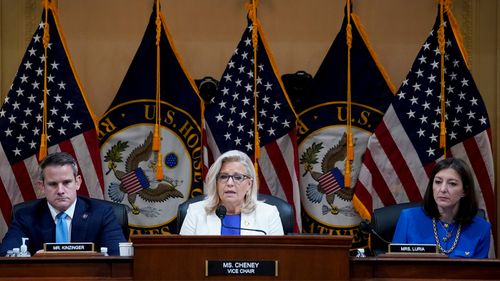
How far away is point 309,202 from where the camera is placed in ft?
24.0

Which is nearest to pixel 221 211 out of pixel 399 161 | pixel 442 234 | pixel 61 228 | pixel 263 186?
pixel 61 228

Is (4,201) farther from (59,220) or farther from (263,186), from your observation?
(263,186)

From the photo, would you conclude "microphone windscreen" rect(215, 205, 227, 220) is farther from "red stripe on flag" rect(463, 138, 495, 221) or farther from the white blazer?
"red stripe on flag" rect(463, 138, 495, 221)

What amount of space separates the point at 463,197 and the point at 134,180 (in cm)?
255

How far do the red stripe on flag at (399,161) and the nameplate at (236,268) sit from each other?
9.61 feet

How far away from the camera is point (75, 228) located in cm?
580

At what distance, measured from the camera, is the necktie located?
581 cm

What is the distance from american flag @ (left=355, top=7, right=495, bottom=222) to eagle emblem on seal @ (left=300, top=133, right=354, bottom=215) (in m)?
0.20

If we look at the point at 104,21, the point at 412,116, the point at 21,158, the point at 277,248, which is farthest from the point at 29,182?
the point at 277,248

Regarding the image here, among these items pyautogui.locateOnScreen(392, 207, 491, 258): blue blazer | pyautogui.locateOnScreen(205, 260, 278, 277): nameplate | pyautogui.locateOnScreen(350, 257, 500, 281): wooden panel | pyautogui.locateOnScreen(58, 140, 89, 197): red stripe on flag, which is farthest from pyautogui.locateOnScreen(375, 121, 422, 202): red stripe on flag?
pyautogui.locateOnScreen(205, 260, 278, 277): nameplate

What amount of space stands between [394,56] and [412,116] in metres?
0.64

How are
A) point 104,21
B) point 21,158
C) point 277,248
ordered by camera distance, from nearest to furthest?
point 277,248, point 21,158, point 104,21

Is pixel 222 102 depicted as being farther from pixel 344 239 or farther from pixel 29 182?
pixel 344 239

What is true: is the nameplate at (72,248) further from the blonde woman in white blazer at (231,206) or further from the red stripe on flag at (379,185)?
the red stripe on flag at (379,185)
